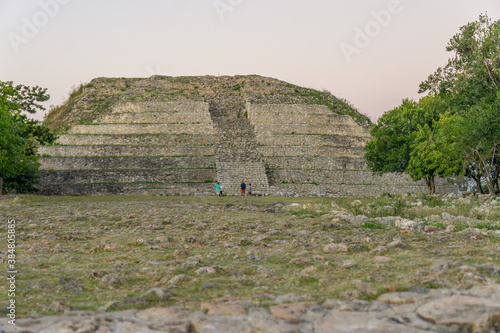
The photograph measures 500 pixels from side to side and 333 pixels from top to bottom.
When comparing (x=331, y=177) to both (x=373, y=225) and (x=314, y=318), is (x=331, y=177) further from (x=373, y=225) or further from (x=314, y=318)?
(x=314, y=318)

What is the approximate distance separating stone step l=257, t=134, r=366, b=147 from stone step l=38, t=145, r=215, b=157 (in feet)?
25.2

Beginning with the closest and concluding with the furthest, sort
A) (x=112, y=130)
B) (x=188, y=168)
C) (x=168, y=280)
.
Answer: (x=168, y=280), (x=188, y=168), (x=112, y=130)

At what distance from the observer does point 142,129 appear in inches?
2000

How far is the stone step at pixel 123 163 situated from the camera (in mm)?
42844

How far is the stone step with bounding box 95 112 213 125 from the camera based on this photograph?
5341cm

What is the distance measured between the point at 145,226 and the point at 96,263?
17.1ft

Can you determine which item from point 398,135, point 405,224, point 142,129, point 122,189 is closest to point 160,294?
point 405,224

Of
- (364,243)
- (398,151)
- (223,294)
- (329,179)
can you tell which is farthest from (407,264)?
(329,179)

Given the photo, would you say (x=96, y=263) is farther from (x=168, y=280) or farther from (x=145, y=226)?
(x=145, y=226)

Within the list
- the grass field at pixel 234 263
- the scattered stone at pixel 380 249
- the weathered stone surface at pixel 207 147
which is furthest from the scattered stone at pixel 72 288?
the weathered stone surface at pixel 207 147

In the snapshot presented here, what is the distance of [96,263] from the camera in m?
7.15

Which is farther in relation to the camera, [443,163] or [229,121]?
[229,121]

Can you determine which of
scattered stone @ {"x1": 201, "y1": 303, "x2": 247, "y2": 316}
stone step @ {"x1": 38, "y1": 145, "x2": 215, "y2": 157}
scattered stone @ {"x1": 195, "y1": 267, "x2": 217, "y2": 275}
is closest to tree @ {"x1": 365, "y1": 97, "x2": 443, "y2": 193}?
stone step @ {"x1": 38, "y1": 145, "x2": 215, "y2": 157}

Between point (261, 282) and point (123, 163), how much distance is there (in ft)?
133
